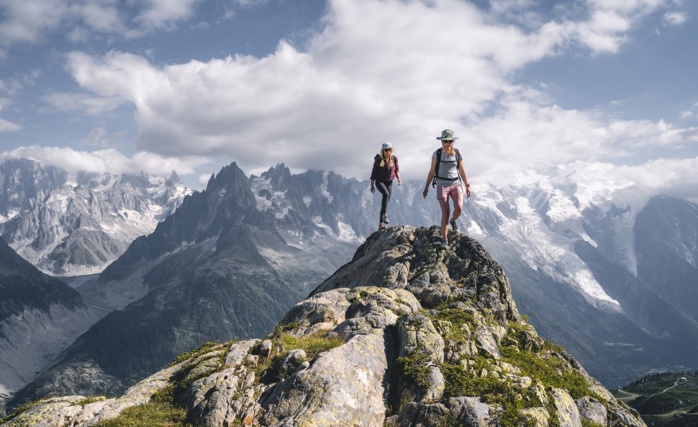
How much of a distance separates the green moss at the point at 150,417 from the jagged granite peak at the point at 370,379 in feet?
1.02

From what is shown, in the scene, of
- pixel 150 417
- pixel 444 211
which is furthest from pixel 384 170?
pixel 150 417

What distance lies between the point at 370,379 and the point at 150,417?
299 inches

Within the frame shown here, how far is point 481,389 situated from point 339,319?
8.59m

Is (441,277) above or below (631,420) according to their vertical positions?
above

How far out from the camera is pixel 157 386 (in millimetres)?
16016

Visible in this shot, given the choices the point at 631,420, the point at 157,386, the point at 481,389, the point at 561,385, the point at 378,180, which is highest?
the point at 378,180

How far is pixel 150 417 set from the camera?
542 inches

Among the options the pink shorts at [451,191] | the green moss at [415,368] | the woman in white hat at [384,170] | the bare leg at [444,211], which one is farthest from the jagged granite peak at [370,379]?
the woman in white hat at [384,170]

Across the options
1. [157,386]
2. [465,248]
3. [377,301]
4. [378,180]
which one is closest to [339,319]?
[377,301]

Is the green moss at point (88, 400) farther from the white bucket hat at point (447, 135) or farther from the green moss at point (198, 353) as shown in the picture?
the white bucket hat at point (447, 135)

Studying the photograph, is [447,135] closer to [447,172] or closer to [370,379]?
[447,172]

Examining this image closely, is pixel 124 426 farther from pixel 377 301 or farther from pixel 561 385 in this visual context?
pixel 561 385

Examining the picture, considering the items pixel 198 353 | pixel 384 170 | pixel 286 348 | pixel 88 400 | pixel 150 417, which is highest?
pixel 384 170

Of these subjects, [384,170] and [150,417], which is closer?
[150,417]
